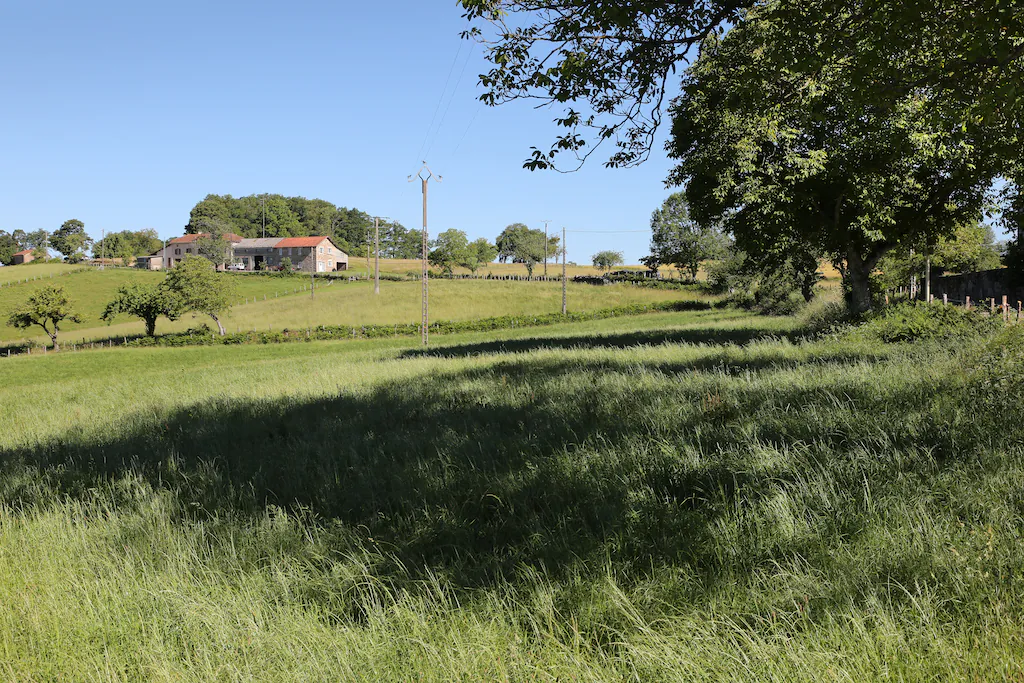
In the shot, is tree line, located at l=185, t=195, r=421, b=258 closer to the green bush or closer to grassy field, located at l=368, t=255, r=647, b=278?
grassy field, located at l=368, t=255, r=647, b=278

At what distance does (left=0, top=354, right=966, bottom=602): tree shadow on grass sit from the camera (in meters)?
4.25

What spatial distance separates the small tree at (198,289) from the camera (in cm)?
6762

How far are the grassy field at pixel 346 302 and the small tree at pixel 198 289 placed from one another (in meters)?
2.49

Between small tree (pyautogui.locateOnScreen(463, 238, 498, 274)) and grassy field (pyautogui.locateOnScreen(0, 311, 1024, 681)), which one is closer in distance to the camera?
grassy field (pyautogui.locateOnScreen(0, 311, 1024, 681))

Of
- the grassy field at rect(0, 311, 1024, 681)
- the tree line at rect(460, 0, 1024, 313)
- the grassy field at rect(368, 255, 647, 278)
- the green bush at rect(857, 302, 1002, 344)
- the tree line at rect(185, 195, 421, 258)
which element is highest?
the tree line at rect(185, 195, 421, 258)

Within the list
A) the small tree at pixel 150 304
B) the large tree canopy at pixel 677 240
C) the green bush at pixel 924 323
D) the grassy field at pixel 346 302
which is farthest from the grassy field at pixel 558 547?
the large tree canopy at pixel 677 240

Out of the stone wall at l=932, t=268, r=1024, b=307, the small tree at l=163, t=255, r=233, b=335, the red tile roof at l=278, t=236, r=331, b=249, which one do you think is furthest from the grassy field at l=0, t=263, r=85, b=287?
the stone wall at l=932, t=268, r=1024, b=307

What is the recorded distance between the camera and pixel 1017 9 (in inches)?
314

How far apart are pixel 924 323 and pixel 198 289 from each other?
68365 millimetres

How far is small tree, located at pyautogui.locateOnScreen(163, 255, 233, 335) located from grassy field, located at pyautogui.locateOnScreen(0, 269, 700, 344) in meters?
2.49

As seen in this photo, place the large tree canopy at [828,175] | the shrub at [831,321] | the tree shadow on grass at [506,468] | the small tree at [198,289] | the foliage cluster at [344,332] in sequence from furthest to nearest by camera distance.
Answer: the small tree at [198,289], the foliage cluster at [344,332], the shrub at [831,321], the large tree canopy at [828,175], the tree shadow on grass at [506,468]

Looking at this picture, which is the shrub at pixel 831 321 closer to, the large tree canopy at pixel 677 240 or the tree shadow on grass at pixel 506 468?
the tree shadow on grass at pixel 506 468

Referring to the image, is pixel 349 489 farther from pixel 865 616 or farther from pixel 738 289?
pixel 738 289

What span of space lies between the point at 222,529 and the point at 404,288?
288 feet
